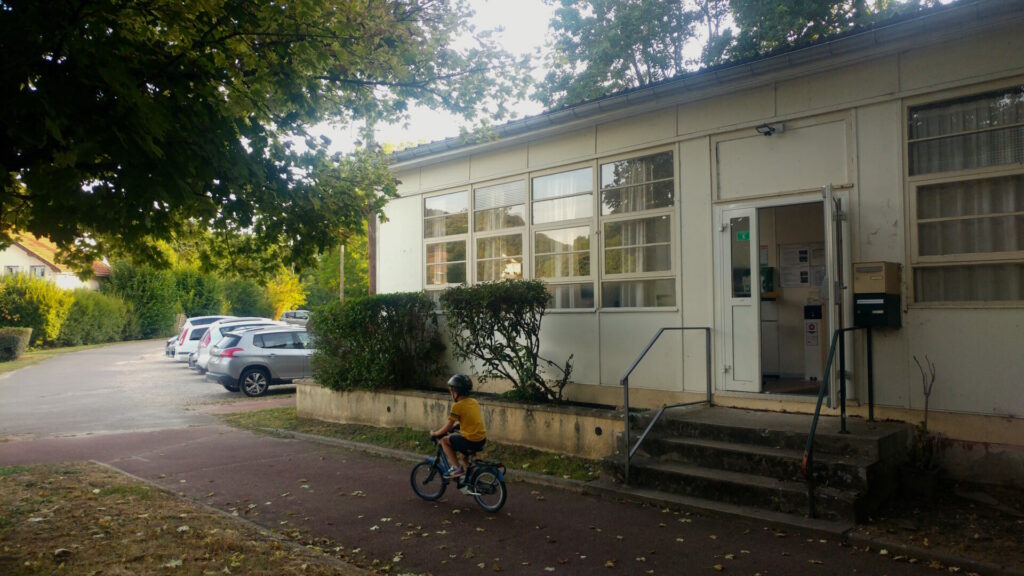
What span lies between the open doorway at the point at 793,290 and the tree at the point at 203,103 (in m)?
4.64

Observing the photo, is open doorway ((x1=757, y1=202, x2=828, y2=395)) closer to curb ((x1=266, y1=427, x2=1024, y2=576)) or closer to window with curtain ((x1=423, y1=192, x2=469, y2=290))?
curb ((x1=266, y1=427, x2=1024, y2=576))

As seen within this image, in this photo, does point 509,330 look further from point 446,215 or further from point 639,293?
point 446,215

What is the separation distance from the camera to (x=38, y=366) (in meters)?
28.1

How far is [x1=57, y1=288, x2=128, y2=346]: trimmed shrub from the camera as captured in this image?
132ft

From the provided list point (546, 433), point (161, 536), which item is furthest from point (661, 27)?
point (161, 536)

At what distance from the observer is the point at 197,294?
50312 millimetres

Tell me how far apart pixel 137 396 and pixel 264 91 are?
14595 millimetres

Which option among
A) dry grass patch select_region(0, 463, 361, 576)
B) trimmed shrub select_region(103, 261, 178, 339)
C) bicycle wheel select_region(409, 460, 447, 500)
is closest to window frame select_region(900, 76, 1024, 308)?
bicycle wheel select_region(409, 460, 447, 500)

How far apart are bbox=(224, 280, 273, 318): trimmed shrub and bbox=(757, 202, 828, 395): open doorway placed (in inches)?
1831

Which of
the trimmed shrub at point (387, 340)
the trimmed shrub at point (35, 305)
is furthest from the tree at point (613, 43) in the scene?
the trimmed shrub at point (35, 305)

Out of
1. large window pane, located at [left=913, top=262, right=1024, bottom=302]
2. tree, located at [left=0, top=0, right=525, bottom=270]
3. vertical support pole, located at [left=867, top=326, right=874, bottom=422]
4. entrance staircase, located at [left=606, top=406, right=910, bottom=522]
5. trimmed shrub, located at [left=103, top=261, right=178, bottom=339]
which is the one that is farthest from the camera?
trimmed shrub, located at [left=103, top=261, right=178, bottom=339]

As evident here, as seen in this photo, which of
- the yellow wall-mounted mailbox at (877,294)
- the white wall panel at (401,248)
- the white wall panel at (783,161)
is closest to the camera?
the yellow wall-mounted mailbox at (877,294)

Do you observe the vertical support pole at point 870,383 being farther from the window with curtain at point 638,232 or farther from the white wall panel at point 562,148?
the white wall panel at point 562,148

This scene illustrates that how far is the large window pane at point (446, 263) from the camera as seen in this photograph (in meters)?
12.6
